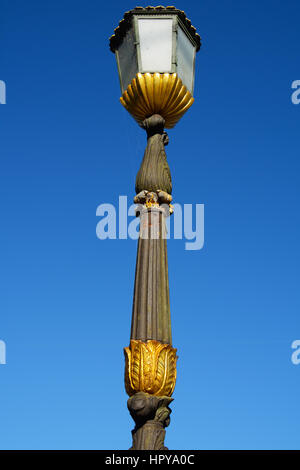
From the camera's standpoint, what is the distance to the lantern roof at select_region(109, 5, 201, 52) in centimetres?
1162

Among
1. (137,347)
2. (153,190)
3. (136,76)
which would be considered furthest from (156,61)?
(137,347)

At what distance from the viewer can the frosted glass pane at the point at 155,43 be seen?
1153cm

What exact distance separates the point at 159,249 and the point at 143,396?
2.28m

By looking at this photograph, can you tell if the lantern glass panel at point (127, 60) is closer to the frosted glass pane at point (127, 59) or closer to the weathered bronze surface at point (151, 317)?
the frosted glass pane at point (127, 59)

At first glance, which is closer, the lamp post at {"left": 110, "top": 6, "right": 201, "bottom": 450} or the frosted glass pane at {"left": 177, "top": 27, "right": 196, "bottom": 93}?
the lamp post at {"left": 110, "top": 6, "right": 201, "bottom": 450}

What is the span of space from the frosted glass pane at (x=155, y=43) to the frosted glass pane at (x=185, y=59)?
22cm

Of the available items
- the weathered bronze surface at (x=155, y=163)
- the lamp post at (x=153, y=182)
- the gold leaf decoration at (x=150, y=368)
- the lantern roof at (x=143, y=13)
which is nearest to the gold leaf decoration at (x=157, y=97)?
the lamp post at (x=153, y=182)

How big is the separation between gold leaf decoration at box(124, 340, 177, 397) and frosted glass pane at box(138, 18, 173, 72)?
454cm

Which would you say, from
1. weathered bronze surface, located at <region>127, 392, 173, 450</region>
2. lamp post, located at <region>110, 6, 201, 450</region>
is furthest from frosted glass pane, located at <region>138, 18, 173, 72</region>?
weathered bronze surface, located at <region>127, 392, 173, 450</region>

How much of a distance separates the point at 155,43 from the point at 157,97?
2.90ft

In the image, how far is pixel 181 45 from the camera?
1185cm

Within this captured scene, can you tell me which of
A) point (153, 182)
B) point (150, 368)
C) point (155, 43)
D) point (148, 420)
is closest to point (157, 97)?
point (155, 43)

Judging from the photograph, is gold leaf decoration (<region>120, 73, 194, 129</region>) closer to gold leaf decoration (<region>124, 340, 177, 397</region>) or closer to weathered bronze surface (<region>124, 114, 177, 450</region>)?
weathered bronze surface (<region>124, 114, 177, 450</region>)
